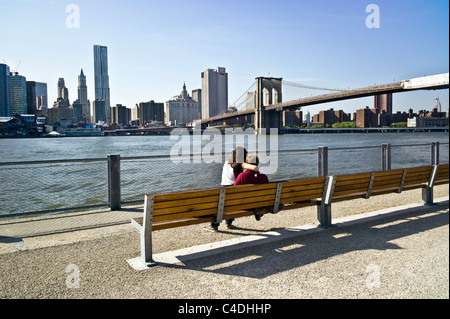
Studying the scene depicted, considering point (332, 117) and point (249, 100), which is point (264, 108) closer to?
point (249, 100)

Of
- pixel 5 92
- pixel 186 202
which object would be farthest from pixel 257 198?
pixel 5 92

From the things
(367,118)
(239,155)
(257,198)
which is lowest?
(257,198)

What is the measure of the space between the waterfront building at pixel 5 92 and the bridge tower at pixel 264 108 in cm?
3857

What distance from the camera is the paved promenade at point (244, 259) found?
278 centimetres

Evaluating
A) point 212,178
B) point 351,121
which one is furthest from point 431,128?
point 212,178

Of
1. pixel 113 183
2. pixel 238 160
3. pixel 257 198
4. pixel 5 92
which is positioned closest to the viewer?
pixel 257 198

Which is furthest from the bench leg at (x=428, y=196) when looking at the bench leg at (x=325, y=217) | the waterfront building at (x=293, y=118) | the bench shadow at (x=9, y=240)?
the waterfront building at (x=293, y=118)

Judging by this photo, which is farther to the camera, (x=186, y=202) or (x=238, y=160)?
(x=238, y=160)

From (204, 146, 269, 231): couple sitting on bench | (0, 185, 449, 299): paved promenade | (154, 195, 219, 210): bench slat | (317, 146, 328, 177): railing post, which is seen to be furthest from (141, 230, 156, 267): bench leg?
(317, 146, 328, 177): railing post

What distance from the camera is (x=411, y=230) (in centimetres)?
424

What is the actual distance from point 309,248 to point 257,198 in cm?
68

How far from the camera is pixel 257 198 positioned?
3924 millimetres
